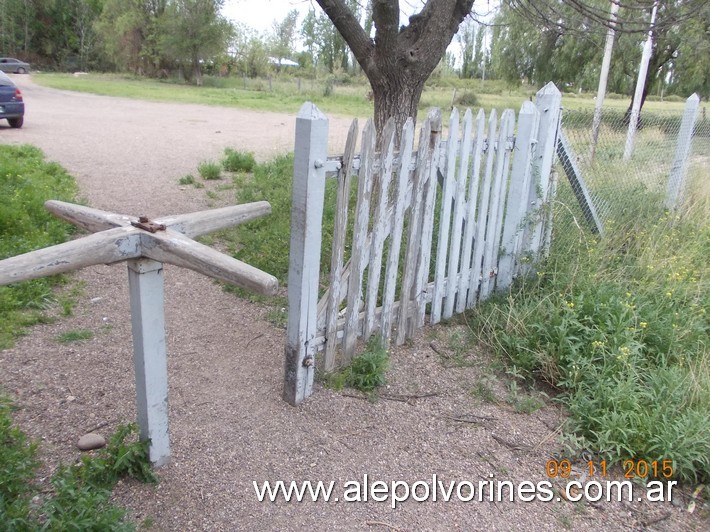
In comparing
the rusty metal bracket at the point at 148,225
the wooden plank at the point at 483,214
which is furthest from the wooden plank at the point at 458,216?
the rusty metal bracket at the point at 148,225

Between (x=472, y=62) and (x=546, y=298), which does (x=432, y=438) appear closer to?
(x=546, y=298)

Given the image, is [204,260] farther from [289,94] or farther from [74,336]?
[289,94]

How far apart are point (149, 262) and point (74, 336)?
185 centimetres

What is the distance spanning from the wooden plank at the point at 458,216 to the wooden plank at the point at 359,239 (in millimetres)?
880

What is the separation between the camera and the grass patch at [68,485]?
7.11 ft

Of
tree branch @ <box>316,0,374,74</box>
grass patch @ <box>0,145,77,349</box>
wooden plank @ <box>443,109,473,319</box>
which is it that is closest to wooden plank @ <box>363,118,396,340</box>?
wooden plank @ <box>443,109,473,319</box>

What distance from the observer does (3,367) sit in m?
3.49

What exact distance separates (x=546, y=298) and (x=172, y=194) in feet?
17.5

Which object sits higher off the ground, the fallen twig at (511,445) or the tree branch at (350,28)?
the tree branch at (350,28)

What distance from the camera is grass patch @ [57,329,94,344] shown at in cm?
388

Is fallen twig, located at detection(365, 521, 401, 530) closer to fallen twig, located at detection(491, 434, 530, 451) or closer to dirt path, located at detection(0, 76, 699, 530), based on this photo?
dirt path, located at detection(0, 76, 699, 530)

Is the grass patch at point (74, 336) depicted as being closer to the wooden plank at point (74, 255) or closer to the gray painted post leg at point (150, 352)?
the gray painted post leg at point (150, 352)

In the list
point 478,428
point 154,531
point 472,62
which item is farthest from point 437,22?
point 472,62

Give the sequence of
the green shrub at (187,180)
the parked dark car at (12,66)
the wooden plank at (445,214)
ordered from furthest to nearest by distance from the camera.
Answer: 1. the parked dark car at (12,66)
2. the green shrub at (187,180)
3. the wooden plank at (445,214)
